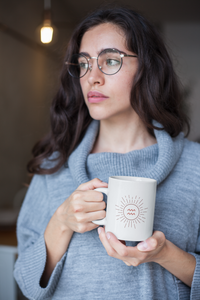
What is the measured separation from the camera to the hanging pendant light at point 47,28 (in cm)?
199

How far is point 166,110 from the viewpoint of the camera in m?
1.22

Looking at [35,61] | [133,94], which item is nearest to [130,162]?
[133,94]

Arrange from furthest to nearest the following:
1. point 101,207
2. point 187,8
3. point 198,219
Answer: point 187,8 < point 198,219 < point 101,207

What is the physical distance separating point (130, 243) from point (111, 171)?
270 millimetres

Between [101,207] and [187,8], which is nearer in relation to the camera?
[101,207]

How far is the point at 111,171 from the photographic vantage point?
1078 millimetres

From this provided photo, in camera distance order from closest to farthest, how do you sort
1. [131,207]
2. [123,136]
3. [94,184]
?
[131,207] → [94,184] → [123,136]

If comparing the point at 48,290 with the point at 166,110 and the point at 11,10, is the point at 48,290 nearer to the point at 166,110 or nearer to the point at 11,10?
the point at 166,110

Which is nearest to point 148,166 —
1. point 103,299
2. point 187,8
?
point 103,299

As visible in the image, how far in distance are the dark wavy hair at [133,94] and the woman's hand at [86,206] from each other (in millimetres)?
388

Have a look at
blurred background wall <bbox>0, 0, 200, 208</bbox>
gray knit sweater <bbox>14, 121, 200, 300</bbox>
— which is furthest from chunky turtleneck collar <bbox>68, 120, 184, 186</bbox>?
blurred background wall <bbox>0, 0, 200, 208</bbox>

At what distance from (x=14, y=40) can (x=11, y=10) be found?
0.65ft

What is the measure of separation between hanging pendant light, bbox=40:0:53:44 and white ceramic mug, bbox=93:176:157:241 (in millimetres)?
1657

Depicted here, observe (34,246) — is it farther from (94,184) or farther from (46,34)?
(46,34)
